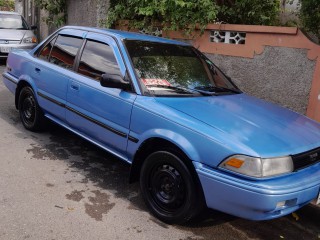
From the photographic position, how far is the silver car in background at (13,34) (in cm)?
1075

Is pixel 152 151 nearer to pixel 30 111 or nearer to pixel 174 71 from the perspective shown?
pixel 174 71

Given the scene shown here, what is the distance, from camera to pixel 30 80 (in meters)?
5.12

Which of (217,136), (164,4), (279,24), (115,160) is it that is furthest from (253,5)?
(217,136)

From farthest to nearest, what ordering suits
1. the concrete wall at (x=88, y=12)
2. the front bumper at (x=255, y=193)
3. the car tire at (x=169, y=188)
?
the concrete wall at (x=88, y=12) → the car tire at (x=169, y=188) → the front bumper at (x=255, y=193)

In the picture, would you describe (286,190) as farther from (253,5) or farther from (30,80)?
(253,5)

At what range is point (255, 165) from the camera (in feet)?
9.07

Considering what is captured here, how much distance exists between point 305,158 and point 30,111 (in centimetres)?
379

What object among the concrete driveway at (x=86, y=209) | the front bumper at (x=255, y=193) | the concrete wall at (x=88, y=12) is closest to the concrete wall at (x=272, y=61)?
the concrete driveway at (x=86, y=209)

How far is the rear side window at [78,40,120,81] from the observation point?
13.1ft

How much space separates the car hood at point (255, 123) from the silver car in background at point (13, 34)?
8701 mm

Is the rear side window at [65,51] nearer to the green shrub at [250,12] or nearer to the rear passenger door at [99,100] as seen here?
the rear passenger door at [99,100]

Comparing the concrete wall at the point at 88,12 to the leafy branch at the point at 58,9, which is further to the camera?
the leafy branch at the point at 58,9

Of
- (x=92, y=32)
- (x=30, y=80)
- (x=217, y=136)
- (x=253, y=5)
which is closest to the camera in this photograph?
(x=217, y=136)

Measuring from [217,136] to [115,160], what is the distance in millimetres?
2030
